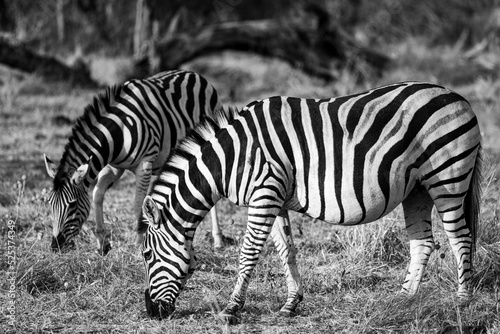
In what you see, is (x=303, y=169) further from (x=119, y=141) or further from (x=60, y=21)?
(x=60, y=21)

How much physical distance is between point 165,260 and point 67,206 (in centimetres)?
188

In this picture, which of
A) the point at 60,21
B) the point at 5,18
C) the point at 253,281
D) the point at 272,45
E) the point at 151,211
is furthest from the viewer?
the point at 60,21

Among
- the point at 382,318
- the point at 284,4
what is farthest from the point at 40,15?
the point at 382,318

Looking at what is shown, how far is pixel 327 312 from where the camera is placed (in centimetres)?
535

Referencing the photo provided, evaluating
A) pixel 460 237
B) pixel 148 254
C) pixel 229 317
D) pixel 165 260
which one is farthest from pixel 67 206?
pixel 460 237

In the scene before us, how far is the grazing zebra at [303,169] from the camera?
4994 mm

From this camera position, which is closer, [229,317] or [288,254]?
[229,317]

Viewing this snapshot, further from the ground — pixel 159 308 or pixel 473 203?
pixel 473 203

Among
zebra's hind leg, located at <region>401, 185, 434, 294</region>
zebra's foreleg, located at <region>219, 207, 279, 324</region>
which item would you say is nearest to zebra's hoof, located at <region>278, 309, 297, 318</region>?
zebra's foreleg, located at <region>219, 207, 279, 324</region>

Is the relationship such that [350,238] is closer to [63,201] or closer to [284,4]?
[63,201]

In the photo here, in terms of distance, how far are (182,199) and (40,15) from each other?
20.4 metres

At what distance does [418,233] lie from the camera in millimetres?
5543

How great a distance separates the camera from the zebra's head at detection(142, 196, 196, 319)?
16.4 ft

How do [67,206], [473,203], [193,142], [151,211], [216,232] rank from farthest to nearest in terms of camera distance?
1. [216,232]
2. [67,206]
3. [473,203]
4. [193,142]
5. [151,211]
